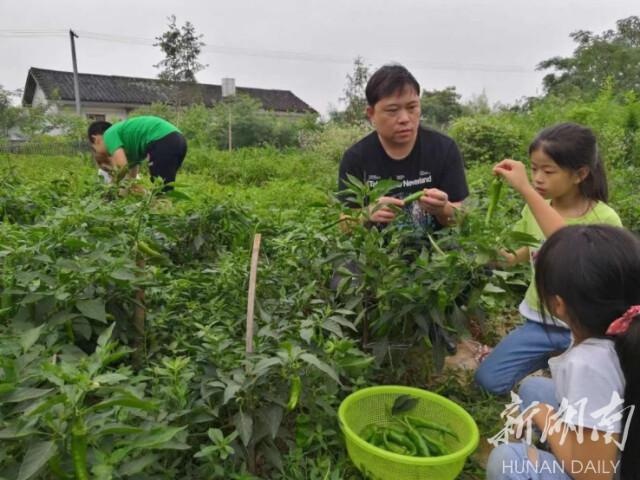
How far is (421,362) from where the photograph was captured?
2273mm

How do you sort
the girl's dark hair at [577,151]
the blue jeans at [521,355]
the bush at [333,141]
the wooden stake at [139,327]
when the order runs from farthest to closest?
the bush at [333,141] → the blue jeans at [521,355] → the girl's dark hair at [577,151] → the wooden stake at [139,327]

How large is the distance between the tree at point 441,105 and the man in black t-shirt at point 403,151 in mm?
21643

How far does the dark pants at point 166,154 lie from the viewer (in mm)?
4512

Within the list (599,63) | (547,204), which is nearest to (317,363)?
(547,204)

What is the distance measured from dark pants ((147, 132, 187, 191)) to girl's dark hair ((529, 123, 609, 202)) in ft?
10.9

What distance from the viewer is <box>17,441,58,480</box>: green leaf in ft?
3.23

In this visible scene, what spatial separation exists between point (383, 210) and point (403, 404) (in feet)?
2.44

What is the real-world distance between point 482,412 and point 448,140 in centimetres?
143

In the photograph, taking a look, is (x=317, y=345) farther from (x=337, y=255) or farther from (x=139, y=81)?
(x=139, y=81)

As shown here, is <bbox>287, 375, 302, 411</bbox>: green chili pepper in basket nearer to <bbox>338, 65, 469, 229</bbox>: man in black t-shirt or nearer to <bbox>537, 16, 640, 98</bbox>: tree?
<bbox>338, 65, 469, 229</bbox>: man in black t-shirt

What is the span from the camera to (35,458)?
3.33 ft

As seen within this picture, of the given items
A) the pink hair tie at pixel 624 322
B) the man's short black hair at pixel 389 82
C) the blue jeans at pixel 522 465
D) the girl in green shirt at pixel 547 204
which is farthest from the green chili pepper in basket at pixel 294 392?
the man's short black hair at pixel 389 82

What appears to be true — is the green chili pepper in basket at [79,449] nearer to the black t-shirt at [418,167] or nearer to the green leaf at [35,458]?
the green leaf at [35,458]

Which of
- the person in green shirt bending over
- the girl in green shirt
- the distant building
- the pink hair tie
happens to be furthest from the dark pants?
the distant building
